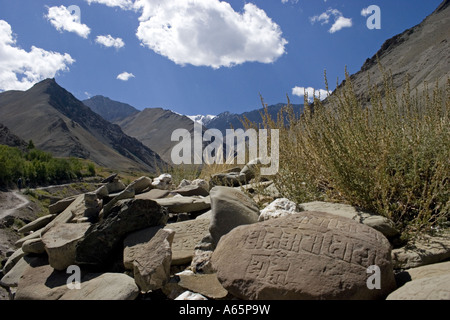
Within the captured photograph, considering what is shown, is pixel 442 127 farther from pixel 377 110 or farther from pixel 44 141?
pixel 44 141

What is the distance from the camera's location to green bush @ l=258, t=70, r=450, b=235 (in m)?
3.16

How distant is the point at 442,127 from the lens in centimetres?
347

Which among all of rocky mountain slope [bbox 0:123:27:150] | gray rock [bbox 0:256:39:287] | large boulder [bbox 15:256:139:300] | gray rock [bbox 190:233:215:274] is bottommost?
gray rock [bbox 0:256:39:287]

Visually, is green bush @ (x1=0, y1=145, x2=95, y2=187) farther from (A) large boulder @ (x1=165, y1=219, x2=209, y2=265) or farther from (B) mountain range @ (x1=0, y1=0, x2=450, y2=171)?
(A) large boulder @ (x1=165, y1=219, x2=209, y2=265)

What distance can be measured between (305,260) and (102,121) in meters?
210

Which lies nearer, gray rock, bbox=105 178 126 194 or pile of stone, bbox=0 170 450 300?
pile of stone, bbox=0 170 450 300

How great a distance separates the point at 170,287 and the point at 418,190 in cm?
271

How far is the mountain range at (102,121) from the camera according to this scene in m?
44.1

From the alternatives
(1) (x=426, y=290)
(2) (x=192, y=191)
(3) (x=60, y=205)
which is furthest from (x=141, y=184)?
(1) (x=426, y=290)

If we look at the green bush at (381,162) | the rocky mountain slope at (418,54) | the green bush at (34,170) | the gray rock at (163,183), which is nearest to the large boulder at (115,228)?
the green bush at (381,162)

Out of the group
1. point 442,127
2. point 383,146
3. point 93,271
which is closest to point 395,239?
point 383,146

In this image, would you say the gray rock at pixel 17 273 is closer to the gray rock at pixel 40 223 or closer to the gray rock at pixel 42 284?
the gray rock at pixel 42 284

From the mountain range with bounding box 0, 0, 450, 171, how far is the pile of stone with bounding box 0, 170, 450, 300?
77.1 inches

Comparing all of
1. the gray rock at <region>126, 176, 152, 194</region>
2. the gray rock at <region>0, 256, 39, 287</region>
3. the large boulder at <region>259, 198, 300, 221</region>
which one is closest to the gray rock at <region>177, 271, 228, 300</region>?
Result: the large boulder at <region>259, 198, 300, 221</region>
